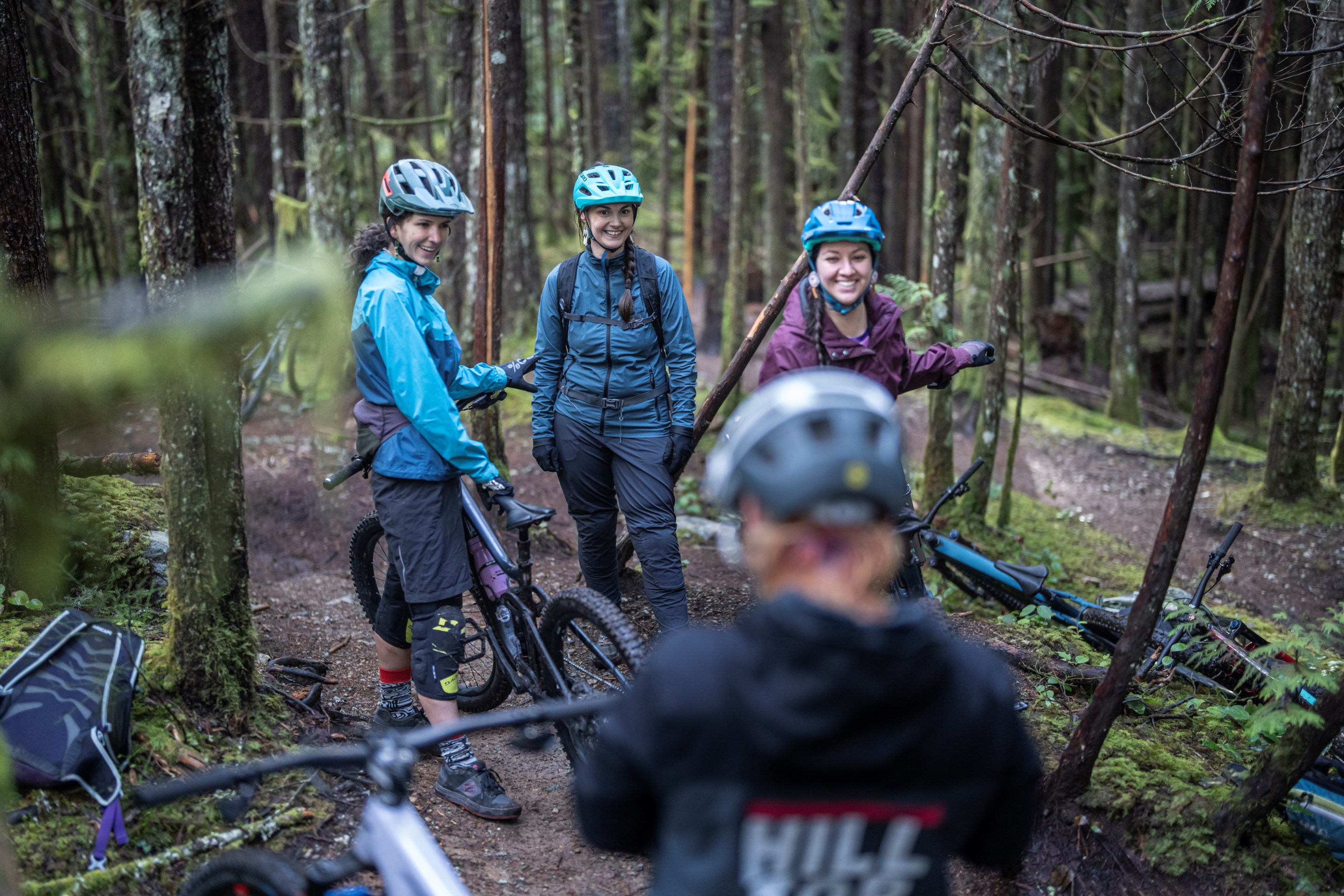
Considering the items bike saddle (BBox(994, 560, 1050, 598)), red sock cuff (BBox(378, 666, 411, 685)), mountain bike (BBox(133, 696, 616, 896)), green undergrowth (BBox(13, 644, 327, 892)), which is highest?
mountain bike (BBox(133, 696, 616, 896))

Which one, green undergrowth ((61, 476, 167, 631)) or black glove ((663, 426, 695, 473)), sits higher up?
black glove ((663, 426, 695, 473))

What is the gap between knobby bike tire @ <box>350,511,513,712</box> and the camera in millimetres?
4809

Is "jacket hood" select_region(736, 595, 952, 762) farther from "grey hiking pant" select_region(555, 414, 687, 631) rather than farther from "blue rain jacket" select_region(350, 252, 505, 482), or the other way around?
"grey hiking pant" select_region(555, 414, 687, 631)

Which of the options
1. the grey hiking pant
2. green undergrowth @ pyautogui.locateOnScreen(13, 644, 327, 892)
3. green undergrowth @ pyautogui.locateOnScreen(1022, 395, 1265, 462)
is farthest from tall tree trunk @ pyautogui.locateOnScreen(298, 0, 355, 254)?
green undergrowth @ pyautogui.locateOnScreen(1022, 395, 1265, 462)

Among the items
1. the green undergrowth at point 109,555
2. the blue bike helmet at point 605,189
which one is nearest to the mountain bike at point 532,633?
the blue bike helmet at point 605,189

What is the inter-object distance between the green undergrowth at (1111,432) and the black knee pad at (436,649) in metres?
10.6

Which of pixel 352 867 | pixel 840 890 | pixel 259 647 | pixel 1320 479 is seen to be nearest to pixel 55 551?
pixel 259 647

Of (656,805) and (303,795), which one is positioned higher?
(656,805)

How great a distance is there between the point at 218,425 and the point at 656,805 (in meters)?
3.07

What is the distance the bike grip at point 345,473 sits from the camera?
14.6ft

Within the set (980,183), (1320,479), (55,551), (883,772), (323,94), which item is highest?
(323,94)

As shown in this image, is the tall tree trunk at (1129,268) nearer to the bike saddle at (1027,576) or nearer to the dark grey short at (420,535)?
the bike saddle at (1027,576)

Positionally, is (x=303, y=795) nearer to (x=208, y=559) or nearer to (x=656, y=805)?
(x=208, y=559)

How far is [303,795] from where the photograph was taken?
3822 mm
